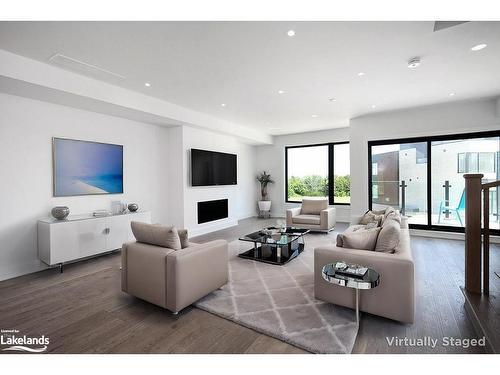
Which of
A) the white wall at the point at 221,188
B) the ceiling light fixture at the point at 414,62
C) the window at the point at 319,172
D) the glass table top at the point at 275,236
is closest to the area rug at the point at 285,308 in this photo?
the glass table top at the point at 275,236

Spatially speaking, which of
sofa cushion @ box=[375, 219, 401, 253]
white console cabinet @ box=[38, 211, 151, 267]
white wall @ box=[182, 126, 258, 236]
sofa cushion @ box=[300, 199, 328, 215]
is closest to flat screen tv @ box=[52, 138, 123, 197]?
white console cabinet @ box=[38, 211, 151, 267]

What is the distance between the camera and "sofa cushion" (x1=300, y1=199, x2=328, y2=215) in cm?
641

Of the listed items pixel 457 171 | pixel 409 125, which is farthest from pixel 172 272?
pixel 457 171

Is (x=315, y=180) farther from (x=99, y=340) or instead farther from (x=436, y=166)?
(x=99, y=340)

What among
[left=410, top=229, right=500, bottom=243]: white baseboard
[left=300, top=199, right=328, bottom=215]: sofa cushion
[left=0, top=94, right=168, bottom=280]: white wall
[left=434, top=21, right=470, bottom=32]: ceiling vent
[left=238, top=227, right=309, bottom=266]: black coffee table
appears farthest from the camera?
[left=300, top=199, right=328, bottom=215]: sofa cushion

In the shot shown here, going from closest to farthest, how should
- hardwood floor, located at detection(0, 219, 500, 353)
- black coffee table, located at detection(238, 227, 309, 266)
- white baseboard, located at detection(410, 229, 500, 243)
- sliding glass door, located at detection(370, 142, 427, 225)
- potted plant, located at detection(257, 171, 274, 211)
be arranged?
hardwood floor, located at detection(0, 219, 500, 353) → black coffee table, located at detection(238, 227, 309, 266) → white baseboard, located at detection(410, 229, 500, 243) → sliding glass door, located at detection(370, 142, 427, 225) → potted plant, located at detection(257, 171, 274, 211)

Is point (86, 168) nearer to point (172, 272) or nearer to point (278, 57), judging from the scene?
point (172, 272)

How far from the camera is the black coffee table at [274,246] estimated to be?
12.9 feet

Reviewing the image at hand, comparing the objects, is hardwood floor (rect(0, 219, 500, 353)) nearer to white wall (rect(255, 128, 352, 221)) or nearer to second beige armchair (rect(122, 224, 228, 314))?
second beige armchair (rect(122, 224, 228, 314))

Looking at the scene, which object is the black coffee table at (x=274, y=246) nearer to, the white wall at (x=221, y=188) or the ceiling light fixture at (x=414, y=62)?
the white wall at (x=221, y=188)

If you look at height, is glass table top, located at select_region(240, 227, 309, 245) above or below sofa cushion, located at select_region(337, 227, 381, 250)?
below

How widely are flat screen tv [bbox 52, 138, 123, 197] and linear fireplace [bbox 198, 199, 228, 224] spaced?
1.96 metres

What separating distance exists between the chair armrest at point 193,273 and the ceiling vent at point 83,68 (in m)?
2.77

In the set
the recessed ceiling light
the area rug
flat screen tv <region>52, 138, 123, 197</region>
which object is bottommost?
the area rug
